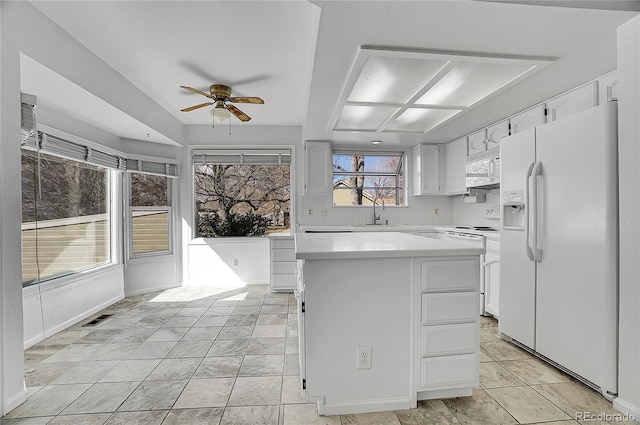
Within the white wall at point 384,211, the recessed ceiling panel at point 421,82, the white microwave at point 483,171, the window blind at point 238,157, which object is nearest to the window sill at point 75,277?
the window blind at point 238,157

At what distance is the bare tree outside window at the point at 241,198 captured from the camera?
15.3 feet

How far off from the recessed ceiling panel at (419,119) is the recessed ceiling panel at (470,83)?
0.19 meters

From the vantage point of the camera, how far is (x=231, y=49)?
241 cm

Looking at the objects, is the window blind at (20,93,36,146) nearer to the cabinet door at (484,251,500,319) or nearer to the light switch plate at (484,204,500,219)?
the cabinet door at (484,251,500,319)

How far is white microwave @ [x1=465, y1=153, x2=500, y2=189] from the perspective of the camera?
3.30 m

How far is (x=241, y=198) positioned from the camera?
4695mm

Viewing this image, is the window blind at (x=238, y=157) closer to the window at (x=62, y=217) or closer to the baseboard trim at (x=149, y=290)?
the window at (x=62, y=217)

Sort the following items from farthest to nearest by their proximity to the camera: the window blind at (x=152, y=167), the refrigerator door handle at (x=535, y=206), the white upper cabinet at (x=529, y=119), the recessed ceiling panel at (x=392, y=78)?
the window blind at (x=152, y=167) → the white upper cabinet at (x=529, y=119) → the refrigerator door handle at (x=535, y=206) → the recessed ceiling panel at (x=392, y=78)

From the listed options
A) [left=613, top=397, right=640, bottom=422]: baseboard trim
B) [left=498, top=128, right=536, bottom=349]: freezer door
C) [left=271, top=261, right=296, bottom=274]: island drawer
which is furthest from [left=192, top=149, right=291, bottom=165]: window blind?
[left=613, top=397, right=640, bottom=422]: baseboard trim

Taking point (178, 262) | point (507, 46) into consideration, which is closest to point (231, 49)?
point (507, 46)

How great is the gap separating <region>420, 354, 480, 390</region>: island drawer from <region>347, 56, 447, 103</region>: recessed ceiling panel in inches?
71.7

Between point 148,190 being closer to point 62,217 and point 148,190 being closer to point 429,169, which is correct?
point 62,217

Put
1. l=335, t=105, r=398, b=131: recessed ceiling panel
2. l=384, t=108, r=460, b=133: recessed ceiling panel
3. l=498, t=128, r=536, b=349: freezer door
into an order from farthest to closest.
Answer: l=384, t=108, r=460, b=133: recessed ceiling panel, l=335, t=105, r=398, b=131: recessed ceiling panel, l=498, t=128, r=536, b=349: freezer door

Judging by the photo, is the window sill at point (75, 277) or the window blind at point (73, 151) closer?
the window blind at point (73, 151)
